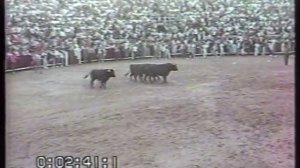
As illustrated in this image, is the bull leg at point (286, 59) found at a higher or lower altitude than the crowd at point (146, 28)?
lower

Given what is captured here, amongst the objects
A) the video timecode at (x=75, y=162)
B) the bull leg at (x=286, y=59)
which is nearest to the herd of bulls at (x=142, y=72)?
the video timecode at (x=75, y=162)

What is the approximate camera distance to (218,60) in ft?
4.64

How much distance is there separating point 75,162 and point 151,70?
15.0 inches

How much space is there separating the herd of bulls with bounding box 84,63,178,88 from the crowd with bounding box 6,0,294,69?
0.12ft

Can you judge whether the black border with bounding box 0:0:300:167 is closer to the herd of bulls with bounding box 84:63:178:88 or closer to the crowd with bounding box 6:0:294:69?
the crowd with bounding box 6:0:294:69

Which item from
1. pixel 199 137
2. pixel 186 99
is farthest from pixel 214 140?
pixel 186 99

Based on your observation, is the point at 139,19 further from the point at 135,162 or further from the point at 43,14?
the point at 135,162

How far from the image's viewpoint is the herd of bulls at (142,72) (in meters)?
1.39

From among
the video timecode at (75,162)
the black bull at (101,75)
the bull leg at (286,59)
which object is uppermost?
the bull leg at (286,59)

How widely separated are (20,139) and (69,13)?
43 centimetres

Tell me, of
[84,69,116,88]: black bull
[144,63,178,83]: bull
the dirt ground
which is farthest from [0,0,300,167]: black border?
[144,63,178,83]: bull

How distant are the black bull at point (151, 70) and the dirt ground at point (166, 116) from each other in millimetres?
21
